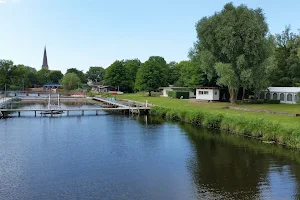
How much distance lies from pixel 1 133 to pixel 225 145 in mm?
19862

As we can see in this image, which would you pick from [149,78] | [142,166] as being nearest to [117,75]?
[149,78]

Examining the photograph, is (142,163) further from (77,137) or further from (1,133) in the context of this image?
(1,133)

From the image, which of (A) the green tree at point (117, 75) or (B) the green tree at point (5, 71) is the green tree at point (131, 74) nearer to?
(A) the green tree at point (117, 75)

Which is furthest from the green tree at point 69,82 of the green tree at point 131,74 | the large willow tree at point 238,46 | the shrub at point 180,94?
the large willow tree at point 238,46

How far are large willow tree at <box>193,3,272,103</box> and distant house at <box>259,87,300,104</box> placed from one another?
5763 millimetres

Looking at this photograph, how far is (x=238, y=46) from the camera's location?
44.0 metres

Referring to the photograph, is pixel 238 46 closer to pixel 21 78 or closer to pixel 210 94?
pixel 210 94

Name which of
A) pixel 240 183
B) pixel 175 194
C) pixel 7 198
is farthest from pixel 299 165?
pixel 7 198

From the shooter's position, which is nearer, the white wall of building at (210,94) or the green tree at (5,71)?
the white wall of building at (210,94)

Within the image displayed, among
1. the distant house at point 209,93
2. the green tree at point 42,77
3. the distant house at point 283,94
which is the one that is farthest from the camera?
the green tree at point 42,77

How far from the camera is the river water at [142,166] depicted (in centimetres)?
1459

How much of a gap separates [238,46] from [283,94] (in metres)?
12.3

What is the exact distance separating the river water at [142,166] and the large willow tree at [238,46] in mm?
15683

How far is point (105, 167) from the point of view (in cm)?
1858
